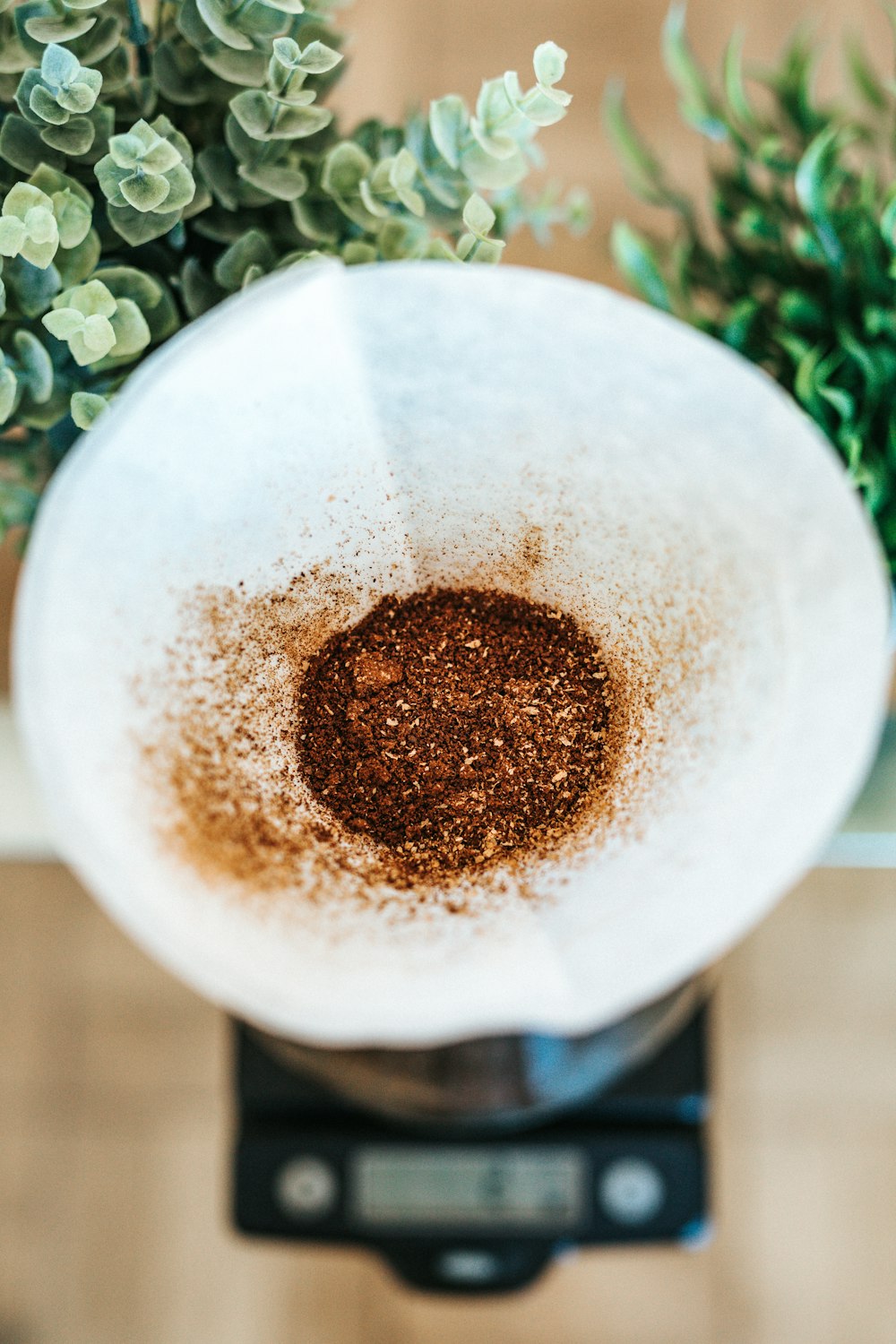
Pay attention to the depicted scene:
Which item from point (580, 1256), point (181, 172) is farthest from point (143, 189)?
point (580, 1256)

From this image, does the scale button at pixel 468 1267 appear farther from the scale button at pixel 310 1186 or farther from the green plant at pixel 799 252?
the green plant at pixel 799 252

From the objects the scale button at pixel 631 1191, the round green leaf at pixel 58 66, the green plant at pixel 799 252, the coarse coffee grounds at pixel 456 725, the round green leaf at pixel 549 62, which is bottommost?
the scale button at pixel 631 1191

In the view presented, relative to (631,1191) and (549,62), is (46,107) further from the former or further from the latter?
(631,1191)

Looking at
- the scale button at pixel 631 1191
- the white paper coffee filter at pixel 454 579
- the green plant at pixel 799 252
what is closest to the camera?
the white paper coffee filter at pixel 454 579

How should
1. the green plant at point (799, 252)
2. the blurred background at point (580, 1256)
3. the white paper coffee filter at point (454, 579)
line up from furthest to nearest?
the blurred background at point (580, 1256) → the green plant at point (799, 252) → the white paper coffee filter at point (454, 579)

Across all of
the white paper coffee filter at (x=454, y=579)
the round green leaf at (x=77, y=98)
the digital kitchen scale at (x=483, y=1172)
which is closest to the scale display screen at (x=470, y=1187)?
the digital kitchen scale at (x=483, y=1172)

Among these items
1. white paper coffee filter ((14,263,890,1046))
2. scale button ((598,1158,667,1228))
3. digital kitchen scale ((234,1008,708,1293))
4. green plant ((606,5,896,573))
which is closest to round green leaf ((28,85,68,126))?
white paper coffee filter ((14,263,890,1046))

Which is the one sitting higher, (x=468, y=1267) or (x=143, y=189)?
(x=143, y=189)
